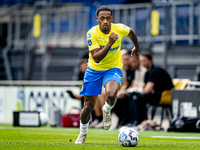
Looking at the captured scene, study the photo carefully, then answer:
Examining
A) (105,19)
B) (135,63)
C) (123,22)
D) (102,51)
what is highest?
(123,22)

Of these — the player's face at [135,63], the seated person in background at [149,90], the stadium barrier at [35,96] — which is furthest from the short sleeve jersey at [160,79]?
the stadium barrier at [35,96]

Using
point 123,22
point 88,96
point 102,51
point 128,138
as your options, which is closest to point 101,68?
point 88,96

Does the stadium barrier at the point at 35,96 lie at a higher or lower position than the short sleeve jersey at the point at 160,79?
lower

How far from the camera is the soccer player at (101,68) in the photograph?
682cm

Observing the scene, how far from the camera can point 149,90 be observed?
433 inches

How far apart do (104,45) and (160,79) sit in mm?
4489

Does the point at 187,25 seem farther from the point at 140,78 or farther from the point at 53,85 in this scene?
the point at 53,85

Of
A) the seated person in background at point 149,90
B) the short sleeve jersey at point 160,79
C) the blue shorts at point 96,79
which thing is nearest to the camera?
the blue shorts at point 96,79

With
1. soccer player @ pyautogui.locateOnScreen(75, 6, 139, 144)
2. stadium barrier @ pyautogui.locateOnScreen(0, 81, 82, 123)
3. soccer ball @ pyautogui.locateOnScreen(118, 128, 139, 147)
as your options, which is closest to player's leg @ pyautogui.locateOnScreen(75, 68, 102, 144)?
soccer player @ pyautogui.locateOnScreen(75, 6, 139, 144)

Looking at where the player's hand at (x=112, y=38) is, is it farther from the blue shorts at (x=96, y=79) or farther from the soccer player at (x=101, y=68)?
the blue shorts at (x=96, y=79)

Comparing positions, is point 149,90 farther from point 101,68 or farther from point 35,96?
point 35,96

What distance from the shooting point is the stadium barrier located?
13422mm

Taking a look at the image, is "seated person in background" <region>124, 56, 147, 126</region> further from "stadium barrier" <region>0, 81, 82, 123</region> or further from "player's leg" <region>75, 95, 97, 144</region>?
"player's leg" <region>75, 95, 97, 144</region>

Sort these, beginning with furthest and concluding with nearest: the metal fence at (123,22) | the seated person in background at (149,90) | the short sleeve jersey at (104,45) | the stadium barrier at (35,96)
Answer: the metal fence at (123,22)
the stadium barrier at (35,96)
the seated person in background at (149,90)
the short sleeve jersey at (104,45)
